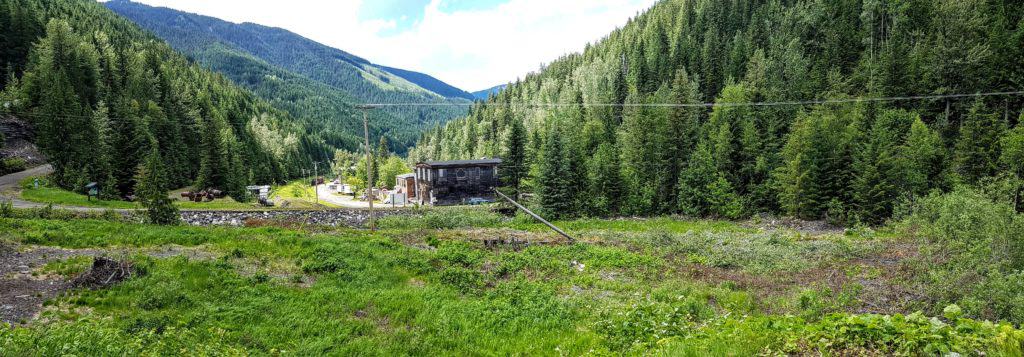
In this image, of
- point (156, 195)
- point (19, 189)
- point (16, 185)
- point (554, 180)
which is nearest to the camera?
point (156, 195)

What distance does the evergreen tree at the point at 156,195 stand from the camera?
2619cm

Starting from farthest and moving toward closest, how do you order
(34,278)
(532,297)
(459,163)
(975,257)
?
(459,163) → (532,297) → (975,257) → (34,278)

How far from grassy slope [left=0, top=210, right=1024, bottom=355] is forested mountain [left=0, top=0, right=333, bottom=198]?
15371mm

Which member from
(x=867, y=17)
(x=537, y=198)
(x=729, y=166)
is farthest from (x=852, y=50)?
(x=537, y=198)

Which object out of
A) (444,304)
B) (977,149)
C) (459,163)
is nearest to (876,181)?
(977,149)

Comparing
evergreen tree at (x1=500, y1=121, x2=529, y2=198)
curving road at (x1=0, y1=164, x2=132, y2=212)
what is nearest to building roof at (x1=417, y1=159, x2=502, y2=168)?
evergreen tree at (x1=500, y1=121, x2=529, y2=198)

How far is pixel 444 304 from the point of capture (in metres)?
13.2

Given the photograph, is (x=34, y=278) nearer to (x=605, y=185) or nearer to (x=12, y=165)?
(x=605, y=185)

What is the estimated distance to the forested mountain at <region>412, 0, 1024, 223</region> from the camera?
36.3 metres

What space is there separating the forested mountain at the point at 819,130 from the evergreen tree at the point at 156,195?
29813 millimetres

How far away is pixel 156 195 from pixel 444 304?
2446cm

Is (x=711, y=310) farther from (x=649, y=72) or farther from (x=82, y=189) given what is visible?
(x=649, y=72)

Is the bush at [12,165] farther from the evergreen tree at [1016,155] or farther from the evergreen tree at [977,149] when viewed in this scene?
the evergreen tree at [1016,155]

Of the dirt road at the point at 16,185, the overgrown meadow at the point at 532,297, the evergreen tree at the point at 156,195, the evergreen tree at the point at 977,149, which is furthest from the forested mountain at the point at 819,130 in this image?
the dirt road at the point at 16,185
